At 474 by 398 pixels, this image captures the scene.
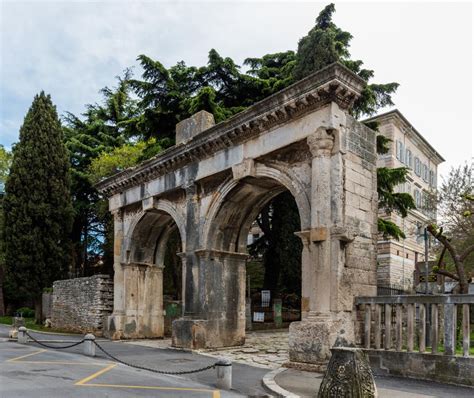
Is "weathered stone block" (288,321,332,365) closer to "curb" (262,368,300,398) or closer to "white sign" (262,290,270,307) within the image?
"curb" (262,368,300,398)

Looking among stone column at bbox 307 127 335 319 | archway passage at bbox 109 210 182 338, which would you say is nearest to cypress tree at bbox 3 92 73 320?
archway passage at bbox 109 210 182 338

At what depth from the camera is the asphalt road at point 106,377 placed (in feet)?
25.2

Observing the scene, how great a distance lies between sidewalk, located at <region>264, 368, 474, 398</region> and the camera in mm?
7277

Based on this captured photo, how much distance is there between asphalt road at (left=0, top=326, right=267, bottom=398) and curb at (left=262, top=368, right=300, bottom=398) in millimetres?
145

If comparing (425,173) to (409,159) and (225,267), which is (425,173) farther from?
(225,267)

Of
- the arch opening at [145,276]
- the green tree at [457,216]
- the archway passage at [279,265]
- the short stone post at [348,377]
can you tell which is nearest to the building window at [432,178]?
the green tree at [457,216]

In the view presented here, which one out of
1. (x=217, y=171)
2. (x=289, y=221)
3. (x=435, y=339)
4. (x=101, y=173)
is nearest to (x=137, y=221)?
(x=217, y=171)

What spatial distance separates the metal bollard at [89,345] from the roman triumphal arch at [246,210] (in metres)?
2.47

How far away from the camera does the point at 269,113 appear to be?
38.7ft

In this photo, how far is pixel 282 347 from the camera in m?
14.3

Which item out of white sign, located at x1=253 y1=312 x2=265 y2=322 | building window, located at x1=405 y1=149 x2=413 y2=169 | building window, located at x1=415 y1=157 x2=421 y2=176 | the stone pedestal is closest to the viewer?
the stone pedestal

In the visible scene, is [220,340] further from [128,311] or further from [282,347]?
[128,311]

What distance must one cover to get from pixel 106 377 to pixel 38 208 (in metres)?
16.9

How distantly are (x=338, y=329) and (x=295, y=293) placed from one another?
1363cm
